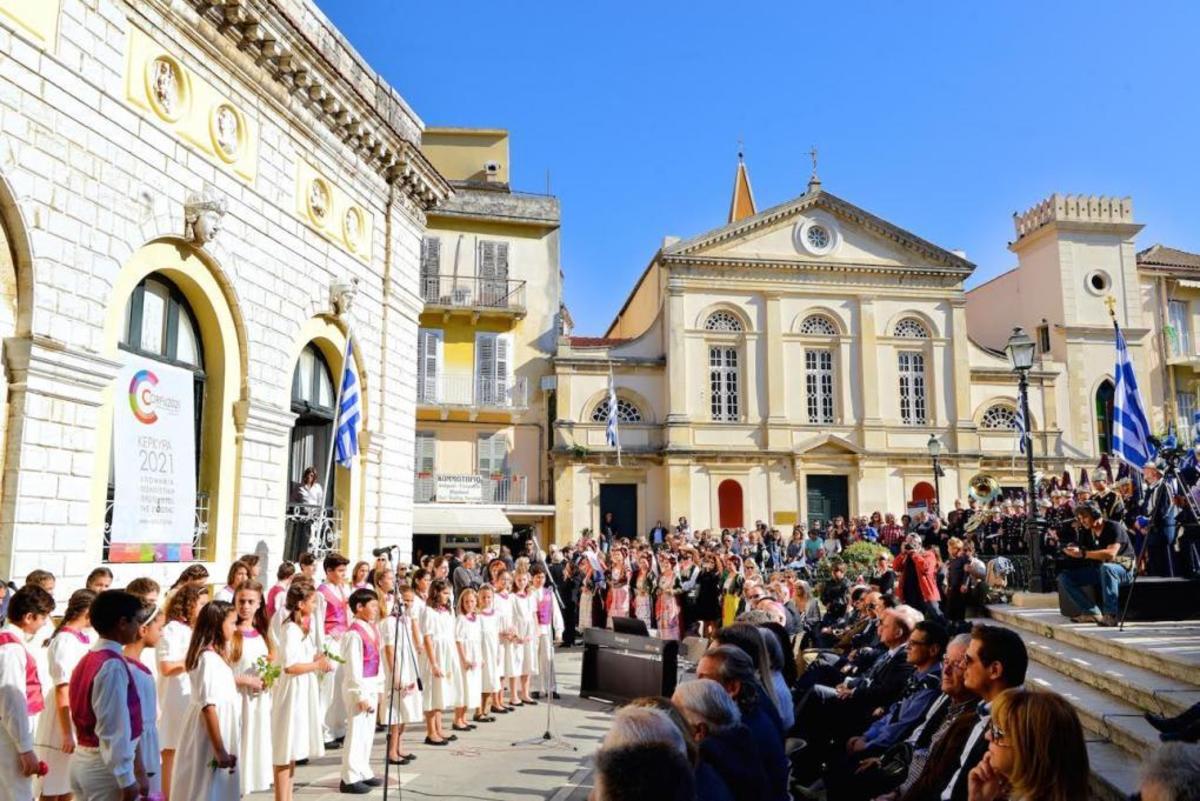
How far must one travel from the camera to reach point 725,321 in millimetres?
33875

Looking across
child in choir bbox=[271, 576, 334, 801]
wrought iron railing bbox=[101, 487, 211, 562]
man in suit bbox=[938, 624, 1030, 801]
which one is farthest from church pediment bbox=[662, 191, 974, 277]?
man in suit bbox=[938, 624, 1030, 801]

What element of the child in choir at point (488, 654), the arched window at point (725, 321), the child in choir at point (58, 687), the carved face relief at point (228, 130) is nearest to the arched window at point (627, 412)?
the arched window at point (725, 321)

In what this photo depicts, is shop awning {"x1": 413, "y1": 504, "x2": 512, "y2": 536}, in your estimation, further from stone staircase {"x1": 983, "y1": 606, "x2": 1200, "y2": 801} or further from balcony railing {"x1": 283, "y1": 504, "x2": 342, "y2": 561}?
stone staircase {"x1": 983, "y1": 606, "x2": 1200, "y2": 801}

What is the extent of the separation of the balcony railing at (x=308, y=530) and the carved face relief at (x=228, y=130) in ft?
17.0

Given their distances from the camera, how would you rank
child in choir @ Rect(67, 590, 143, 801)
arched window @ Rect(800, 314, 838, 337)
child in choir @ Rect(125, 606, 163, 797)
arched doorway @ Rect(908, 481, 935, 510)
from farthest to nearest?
arched window @ Rect(800, 314, 838, 337) < arched doorway @ Rect(908, 481, 935, 510) < child in choir @ Rect(125, 606, 163, 797) < child in choir @ Rect(67, 590, 143, 801)

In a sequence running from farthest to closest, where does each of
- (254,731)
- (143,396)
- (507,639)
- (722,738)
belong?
(507,639)
(143,396)
(254,731)
(722,738)

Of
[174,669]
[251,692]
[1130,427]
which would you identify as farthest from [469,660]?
[1130,427]

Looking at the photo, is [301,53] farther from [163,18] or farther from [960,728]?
[960,728]

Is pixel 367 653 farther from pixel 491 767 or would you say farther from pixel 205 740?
pixel 205 740

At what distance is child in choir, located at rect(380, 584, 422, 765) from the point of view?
8.80 meters

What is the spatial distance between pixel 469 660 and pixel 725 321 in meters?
24.9

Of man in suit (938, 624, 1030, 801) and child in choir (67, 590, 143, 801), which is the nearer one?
man in suit (938, 624, 1030, 801)

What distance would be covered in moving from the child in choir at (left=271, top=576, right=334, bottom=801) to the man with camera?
27.5ft

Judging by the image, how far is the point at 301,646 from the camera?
297 inches
